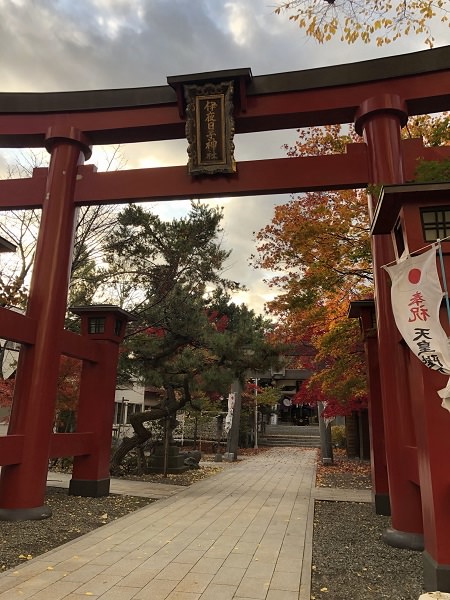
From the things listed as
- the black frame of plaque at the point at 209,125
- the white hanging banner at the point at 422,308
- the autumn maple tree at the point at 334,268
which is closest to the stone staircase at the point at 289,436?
the autumn maple tree at the point at 334,268

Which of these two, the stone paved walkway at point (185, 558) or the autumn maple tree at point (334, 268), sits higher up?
the autumn maple tree at point (334, 268)

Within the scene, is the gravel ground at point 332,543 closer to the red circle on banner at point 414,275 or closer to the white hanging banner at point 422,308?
the white hanging banner at point 422,308

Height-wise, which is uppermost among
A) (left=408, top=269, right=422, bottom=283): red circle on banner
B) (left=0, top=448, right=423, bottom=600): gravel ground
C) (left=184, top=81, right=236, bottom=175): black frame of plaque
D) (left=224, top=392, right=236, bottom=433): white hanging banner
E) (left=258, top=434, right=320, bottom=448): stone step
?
(left=184, top=81, right=236, bottom=175): black frame of plaque

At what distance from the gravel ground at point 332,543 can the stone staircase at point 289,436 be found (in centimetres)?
2019

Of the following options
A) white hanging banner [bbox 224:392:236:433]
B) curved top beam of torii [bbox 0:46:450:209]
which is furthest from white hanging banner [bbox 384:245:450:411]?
white hanging banner [bbox 224:392:236:433]

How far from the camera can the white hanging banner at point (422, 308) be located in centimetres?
432

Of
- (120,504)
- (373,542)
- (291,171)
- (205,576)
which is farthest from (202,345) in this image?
(205,576)

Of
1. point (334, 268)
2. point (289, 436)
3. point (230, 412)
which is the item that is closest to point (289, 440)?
point (289, 436)

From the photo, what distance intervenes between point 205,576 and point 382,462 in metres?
→ 4.97

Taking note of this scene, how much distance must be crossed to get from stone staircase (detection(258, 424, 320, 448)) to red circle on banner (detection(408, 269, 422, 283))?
25.3m

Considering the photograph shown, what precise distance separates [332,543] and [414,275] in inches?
151

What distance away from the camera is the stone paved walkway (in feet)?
13.8

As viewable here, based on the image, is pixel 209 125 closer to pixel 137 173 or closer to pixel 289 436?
pixel 137 173

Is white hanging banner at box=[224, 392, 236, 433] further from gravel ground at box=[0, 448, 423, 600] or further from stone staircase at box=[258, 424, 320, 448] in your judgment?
gravel ground at box=[0, 448, 423, 600]
